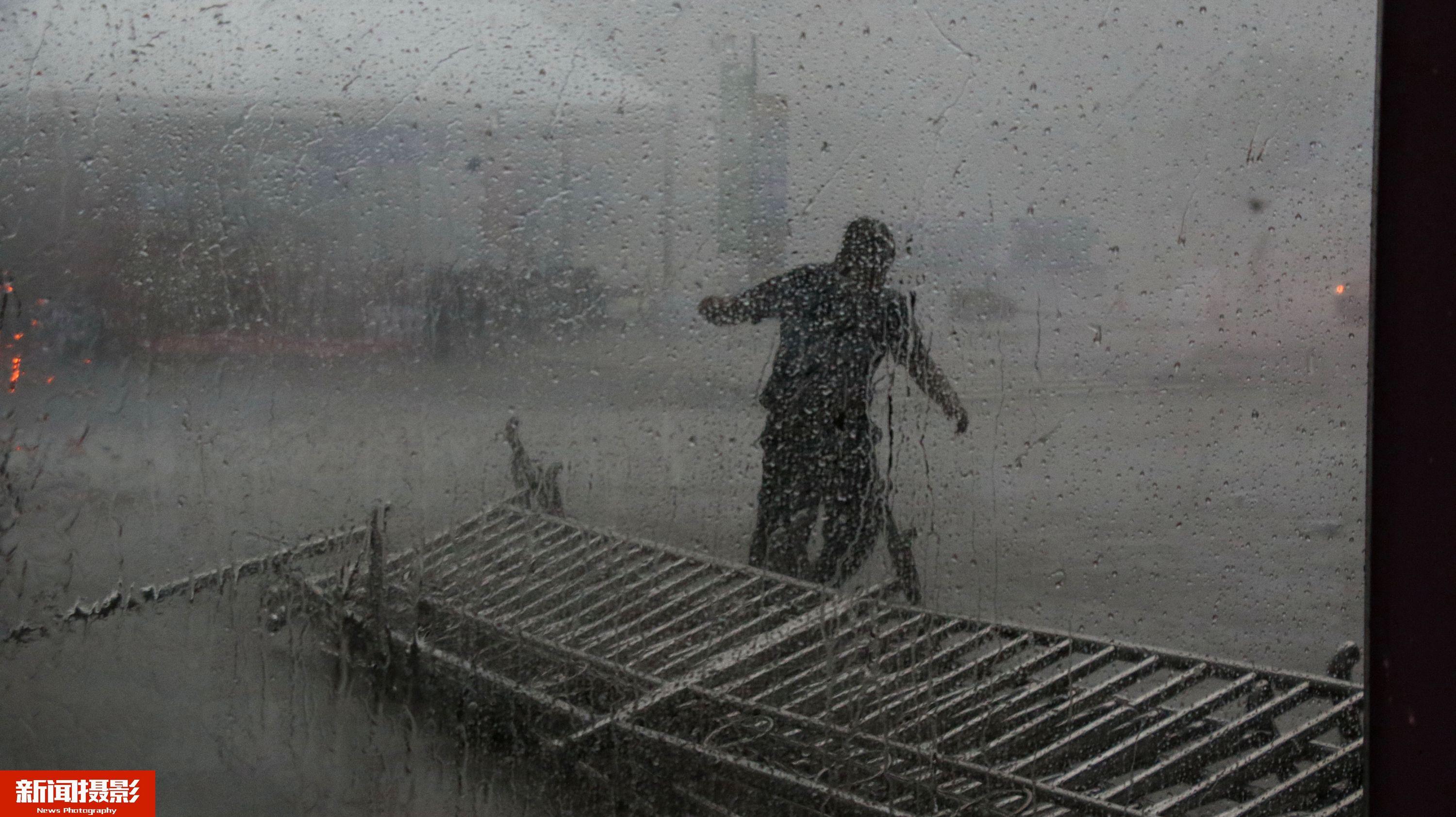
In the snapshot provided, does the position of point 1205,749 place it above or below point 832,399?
below

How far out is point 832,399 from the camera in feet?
5.01

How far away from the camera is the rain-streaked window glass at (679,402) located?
1.46 metres

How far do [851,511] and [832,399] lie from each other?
0.15 metres

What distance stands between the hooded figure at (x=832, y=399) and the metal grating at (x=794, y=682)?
7 centimetres

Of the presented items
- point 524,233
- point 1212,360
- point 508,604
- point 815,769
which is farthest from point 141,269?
point 1212,360

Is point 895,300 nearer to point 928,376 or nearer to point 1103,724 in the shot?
point 928,376

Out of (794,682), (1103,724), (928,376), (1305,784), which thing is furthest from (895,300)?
(1305,784)

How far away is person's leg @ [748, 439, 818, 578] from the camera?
1525 mm

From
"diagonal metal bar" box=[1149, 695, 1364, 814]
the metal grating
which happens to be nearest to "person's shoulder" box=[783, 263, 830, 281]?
the metal grating

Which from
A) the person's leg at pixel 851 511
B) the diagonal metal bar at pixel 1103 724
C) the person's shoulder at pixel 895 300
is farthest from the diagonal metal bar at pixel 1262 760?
the person's shoulder at pixel 895 300

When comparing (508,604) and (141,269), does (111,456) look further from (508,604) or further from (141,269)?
(508,604)

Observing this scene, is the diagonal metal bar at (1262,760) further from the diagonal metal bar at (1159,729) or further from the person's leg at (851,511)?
the person's leg at (851,511)

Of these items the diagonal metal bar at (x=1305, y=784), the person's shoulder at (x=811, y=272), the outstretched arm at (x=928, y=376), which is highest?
the person's shoulder at (x=811, y=272)

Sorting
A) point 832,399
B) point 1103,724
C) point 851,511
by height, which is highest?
point 832,399
